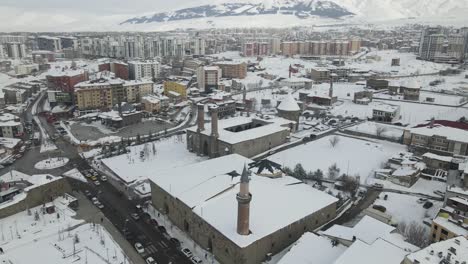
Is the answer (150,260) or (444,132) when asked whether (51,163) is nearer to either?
(150,260)

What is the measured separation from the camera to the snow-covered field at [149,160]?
38.0m

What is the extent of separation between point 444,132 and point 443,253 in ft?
94.1

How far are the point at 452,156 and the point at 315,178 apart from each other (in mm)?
17215

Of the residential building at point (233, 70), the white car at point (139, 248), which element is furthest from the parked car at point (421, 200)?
the residential building at point (233, 70)

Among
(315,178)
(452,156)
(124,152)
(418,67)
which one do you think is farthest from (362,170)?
(418,67)

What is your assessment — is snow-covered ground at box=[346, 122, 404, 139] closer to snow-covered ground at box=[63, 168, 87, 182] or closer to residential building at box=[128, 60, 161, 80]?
snow-covered ground at box=[63, 168, 87, 182]

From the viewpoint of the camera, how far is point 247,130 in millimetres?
44375

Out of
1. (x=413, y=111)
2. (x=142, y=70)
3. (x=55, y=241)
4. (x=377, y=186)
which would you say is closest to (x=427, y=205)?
(x=377, y=186)

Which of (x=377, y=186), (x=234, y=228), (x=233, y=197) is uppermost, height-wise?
(x=233, y=197)

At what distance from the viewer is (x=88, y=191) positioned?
34.0 m

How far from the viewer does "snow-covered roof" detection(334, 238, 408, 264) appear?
62.4ft

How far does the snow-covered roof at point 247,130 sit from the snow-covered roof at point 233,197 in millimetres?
7988

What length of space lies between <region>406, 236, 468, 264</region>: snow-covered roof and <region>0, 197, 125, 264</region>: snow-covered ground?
17.9 m

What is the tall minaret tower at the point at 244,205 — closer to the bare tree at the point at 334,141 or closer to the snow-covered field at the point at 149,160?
the snow-covered field at the point at 149,160
